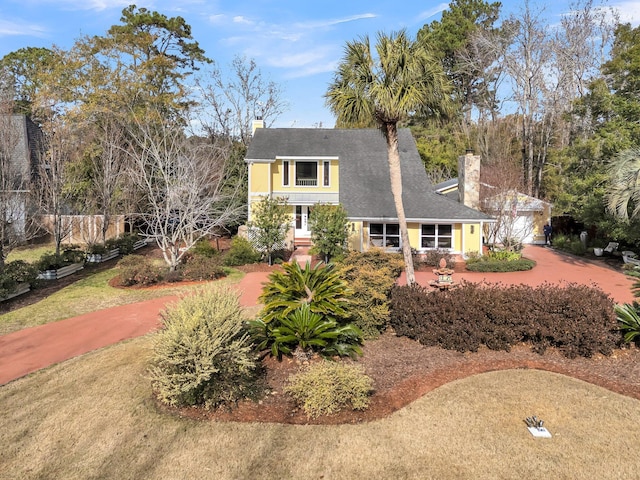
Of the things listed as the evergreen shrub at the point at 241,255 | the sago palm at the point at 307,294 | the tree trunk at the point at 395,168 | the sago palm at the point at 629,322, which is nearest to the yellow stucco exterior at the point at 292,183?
the evergreen shrub at the point at 241,255

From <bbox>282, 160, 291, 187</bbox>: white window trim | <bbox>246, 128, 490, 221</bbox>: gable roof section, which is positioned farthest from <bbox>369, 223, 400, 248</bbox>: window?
<bbox>282, 160, 291, 187</bbox>: white window trim

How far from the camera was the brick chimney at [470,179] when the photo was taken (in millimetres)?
22109

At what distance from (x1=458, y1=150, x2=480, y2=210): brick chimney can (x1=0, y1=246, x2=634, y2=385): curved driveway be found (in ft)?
19.4

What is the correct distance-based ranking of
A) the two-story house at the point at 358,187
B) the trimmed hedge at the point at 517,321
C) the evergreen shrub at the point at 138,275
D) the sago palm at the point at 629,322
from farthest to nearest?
the two-story house at the point at 358,187 < the evergreen shrub at the point at 138,275 < the sago palm at the point at 629,322 < the trimmed hedge at the point at 517,321

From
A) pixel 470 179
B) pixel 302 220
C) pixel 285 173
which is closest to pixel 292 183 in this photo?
pixel 285 173

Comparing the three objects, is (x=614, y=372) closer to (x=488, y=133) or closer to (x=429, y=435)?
(x=429, y=435)

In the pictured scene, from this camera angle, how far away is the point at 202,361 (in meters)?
6.37

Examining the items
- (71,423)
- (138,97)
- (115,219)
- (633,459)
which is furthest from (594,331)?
(138,97)

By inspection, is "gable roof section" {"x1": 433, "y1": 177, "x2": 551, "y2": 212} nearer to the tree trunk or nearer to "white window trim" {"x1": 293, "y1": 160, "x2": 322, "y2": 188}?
"white window trim" {"x1": 293, "y1": 160, "x2": 322, "y2": 188}

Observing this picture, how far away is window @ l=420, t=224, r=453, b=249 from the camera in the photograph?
71.2 ft

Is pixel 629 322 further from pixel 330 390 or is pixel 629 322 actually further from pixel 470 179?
pixel 470 179

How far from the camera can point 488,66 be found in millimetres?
40188

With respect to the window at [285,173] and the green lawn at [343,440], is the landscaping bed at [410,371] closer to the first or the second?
the green lawn at [343,440]

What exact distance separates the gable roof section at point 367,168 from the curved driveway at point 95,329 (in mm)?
4604
